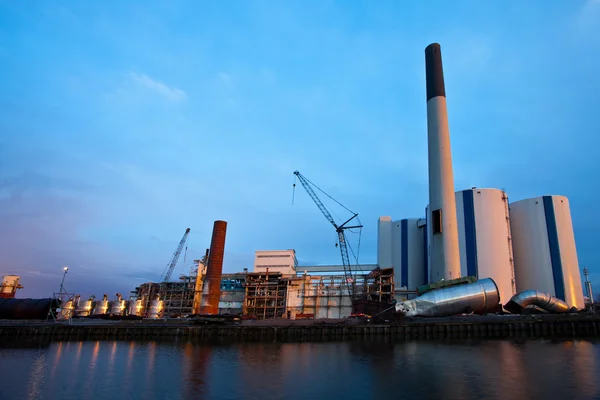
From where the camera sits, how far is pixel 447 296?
47.6 m

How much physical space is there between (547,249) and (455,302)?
36.0 meters

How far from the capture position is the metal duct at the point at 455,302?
47.3m

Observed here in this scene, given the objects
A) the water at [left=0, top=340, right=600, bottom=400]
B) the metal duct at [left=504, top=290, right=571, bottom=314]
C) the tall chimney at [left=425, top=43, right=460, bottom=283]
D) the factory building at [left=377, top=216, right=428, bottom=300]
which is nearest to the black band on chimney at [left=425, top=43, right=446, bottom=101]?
the tall chimney at [left=425, top=43, right=460, bottom=283]

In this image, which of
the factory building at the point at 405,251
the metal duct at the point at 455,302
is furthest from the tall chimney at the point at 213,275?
the factory building at the point at 405,251

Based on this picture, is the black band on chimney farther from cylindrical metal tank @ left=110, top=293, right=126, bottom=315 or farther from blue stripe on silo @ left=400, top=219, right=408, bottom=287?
cylindrical metal tank @ left=110, top=293, right=126, bottom=315

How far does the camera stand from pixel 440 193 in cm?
6009

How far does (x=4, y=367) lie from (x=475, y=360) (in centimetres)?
3174

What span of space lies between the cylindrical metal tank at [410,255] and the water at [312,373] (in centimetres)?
5046

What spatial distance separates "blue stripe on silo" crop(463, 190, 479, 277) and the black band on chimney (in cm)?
2063

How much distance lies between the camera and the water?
1725 cm

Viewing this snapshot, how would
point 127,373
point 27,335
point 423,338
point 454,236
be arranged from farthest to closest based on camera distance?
point 454,236 < point 27,335 < point 423,338 < point 127,373

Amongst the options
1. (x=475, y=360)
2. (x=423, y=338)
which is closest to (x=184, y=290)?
(x=423, y=338)

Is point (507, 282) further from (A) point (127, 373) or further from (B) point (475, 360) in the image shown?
(A) point (127, 373)

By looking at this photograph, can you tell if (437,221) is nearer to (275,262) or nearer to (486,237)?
(486,237)
